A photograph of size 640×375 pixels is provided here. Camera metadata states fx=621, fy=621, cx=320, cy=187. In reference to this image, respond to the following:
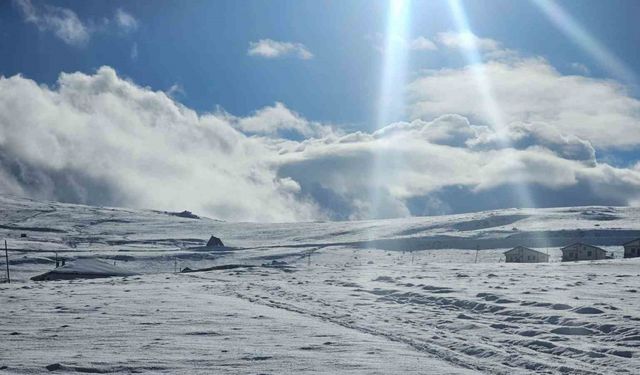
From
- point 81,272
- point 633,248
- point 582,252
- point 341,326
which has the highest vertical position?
point 633,248

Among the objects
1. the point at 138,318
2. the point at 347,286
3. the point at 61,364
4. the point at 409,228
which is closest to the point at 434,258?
the point at 409,228

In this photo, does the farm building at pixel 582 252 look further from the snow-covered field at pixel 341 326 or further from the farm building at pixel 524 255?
the snow-covered field at pixel 341 326

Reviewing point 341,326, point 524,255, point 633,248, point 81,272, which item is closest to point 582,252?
point 633,248

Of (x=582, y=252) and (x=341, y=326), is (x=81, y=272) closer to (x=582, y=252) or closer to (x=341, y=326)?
(x=341, y=326)

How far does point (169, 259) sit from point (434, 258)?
4998 cm

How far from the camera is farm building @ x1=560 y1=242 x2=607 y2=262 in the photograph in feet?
248

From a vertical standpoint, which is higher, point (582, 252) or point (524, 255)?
point (582, 252)

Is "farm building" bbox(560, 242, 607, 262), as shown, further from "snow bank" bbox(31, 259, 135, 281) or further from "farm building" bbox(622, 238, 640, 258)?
"snow bank" bbox(31, 259, 135, 281)

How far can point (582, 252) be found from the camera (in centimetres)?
7856

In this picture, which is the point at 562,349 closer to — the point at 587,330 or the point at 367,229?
the point at 587,330

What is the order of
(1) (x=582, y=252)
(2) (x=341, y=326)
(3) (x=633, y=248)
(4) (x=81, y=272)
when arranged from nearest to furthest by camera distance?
(2) (x=341, y=326), (4) (x=81, y=272), (3) (x=633, y=248), (1) (x=582, y=252)

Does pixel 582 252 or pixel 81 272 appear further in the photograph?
pixel 582 252

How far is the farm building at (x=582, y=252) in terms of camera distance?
248 feet

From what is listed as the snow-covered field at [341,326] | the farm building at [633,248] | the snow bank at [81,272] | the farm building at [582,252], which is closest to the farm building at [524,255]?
the farm building at [582,252]
